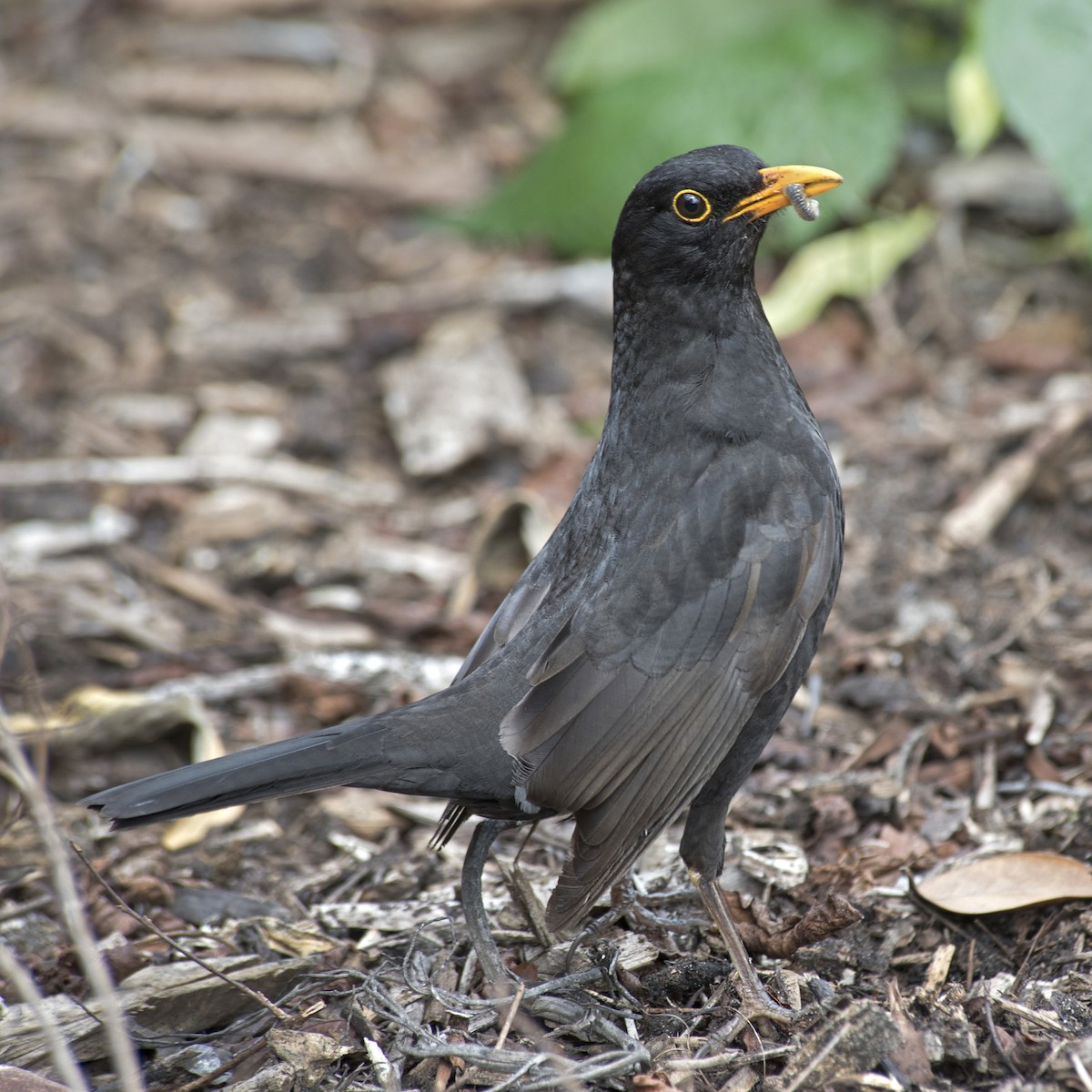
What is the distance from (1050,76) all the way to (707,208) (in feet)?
9.84

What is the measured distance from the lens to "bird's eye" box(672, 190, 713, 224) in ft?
12.6

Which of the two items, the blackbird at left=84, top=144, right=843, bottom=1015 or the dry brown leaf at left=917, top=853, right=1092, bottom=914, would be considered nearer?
the blackbird at left=84, top=144, right=843, bottom=1015

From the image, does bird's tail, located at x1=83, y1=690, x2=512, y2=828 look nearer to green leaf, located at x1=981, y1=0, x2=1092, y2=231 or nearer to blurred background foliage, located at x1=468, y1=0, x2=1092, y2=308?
green leaf, located at x1=981, y1=0, x2=1092, y2=231

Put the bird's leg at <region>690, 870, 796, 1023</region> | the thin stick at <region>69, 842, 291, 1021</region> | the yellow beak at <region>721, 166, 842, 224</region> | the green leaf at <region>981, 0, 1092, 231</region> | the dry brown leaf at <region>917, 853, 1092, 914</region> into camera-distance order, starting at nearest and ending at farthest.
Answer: the thin stick at <region>69, 842, 291, 1021</region>, the bird's leg at <region>690, 870, 796, 1023</region>, the dry brown leaf at <region>917, 853, 1092, 914</region>, the yellow beak at <region>721, 166, 842, 224</region>, the green leaf at <region>981, 0, 1092, 231</region>

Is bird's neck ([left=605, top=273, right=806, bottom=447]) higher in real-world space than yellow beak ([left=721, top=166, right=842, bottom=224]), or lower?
lower

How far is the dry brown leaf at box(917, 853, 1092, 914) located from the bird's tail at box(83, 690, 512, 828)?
51.1 inches

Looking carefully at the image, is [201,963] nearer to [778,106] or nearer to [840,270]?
[840,270]

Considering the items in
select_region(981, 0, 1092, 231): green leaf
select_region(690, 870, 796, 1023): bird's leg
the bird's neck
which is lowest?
select_region(690, 870, 796, 1023): bird's leg

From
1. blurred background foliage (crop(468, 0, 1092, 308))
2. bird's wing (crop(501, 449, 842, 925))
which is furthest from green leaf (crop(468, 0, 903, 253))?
bird's wing (crop(501, 449, 842, 925))

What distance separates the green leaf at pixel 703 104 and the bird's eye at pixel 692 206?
10.8 ft

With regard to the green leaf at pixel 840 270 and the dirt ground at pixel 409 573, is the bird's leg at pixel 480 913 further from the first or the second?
the green leaf at pixel 840 270

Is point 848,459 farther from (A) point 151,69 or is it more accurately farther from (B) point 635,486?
(A) point 151,69

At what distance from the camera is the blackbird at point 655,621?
3.43 m

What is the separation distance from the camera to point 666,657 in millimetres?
3557
